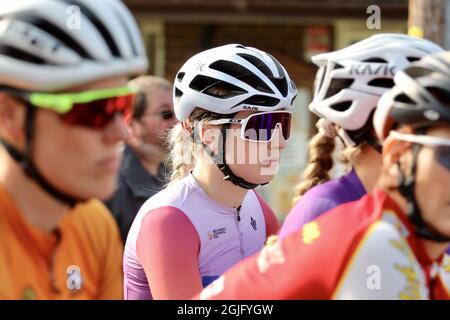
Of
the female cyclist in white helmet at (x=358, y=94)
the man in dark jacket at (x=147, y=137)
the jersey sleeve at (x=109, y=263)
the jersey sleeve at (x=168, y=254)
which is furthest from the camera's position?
the man in dark jacket at (x=147, y=137)

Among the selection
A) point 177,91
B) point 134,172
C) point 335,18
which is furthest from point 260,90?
point 335,18

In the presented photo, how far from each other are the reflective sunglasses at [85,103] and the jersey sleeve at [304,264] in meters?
0.63

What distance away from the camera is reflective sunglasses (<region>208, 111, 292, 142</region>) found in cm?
432

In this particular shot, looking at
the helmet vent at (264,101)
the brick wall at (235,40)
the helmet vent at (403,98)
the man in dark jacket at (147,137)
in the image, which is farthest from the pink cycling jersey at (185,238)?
the brick wall at (235,40)

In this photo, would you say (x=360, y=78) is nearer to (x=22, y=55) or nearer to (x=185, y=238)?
(x=185, y=238)

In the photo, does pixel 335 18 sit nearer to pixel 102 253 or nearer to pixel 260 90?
pixel 260 90

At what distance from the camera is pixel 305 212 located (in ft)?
12.7

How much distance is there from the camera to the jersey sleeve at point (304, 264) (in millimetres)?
2725

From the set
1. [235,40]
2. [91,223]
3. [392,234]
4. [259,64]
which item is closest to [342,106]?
[259,64]

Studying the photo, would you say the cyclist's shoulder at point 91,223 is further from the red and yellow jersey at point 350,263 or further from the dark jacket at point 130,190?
the dark jacket at point 130,190

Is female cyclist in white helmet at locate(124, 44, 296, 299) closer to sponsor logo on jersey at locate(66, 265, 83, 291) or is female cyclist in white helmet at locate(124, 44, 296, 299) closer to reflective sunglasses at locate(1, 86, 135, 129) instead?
sponsor logo on jersey at locate(66, 265, 83, 291)

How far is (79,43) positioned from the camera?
2559 millimetres

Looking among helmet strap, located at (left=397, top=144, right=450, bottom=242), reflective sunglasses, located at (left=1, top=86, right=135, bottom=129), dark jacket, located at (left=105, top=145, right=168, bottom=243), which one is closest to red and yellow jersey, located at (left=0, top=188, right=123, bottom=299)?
reflective sunglasses, located at (left=1, top=86, right=135, bottom=129)

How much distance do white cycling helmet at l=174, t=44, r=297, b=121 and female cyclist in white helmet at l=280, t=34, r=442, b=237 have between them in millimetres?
187
